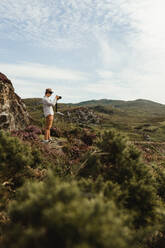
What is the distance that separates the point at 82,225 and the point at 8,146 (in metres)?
3.80

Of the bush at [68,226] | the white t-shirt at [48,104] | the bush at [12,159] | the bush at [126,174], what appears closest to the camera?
the bush at [68,226]

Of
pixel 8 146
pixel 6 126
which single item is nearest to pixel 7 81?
pixel 6 126

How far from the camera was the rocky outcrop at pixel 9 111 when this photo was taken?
12.8 metres

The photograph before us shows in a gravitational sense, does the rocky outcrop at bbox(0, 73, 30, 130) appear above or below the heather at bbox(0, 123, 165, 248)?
above

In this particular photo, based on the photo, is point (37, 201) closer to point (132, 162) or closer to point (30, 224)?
point (30, 224)

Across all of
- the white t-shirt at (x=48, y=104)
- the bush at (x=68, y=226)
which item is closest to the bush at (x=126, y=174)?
the bush at (x=68, y=226)

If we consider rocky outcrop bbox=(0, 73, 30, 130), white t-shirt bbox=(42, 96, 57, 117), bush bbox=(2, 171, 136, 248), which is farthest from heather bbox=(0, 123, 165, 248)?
rocky outcrop bbox=(0, 73, 30, 130)

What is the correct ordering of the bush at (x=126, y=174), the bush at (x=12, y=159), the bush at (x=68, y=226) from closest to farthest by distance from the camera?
the bush at (x=68, y=226), the bush at (x=126, y=174), the bush at (x=12, y=159)

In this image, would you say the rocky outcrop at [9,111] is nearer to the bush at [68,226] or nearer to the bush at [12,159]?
the bush at [12,159]

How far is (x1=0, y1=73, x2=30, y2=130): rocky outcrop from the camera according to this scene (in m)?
12.8

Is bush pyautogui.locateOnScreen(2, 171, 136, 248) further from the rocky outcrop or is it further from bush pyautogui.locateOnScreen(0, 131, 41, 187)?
the rocky outcrop

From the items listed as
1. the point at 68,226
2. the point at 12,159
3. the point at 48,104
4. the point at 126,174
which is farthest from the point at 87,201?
the point at 48,104

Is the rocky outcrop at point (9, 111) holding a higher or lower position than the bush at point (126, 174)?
higher

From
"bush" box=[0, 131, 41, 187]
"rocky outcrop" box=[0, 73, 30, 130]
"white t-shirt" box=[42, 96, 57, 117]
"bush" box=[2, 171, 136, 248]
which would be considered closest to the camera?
"bush" box=[2, 171, 136, 248]
